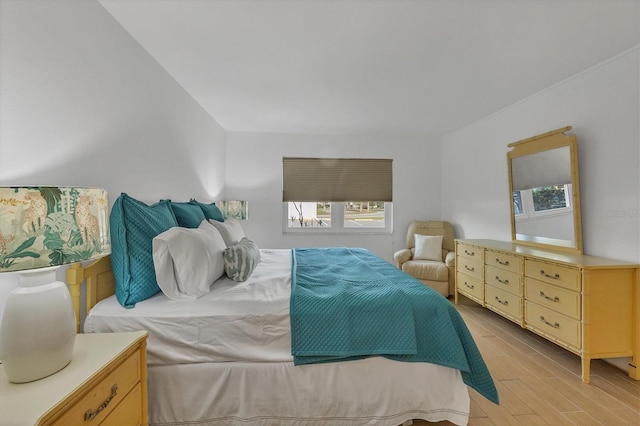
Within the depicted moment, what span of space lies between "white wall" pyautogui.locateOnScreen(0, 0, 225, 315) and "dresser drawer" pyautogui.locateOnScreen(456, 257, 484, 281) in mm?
3276

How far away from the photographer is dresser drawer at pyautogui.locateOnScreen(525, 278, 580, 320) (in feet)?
6.89

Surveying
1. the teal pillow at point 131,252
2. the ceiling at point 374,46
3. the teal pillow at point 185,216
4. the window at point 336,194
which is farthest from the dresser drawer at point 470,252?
the teal pillow at point 131,252

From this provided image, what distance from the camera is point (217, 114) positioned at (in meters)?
3.67

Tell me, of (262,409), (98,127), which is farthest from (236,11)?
(262,409)

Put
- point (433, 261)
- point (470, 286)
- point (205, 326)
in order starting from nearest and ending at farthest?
point (205, 326), point (470, 286), point (433, 261)

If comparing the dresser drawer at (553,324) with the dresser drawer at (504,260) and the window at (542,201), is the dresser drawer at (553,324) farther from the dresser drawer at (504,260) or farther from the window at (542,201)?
the window at (542,201)

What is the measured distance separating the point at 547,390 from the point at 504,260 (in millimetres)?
1163

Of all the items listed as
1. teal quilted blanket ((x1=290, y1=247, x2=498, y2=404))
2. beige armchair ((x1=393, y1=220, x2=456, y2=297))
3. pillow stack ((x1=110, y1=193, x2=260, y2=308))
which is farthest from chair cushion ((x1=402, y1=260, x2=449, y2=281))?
pillow stack ((x1=110, y1=193, x2=260, y2=308))

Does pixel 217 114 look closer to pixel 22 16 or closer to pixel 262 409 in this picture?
pixel 22 16

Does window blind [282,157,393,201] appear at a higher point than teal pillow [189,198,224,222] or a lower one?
higher

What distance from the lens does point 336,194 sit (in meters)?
4.69

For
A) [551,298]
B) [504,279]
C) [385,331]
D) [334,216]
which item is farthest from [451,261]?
[385,331]

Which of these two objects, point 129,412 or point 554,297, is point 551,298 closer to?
point 554,297

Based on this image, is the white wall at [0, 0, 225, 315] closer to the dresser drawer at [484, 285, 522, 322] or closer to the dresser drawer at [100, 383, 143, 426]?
the dresser drawer at [100, 383, 143, 426]
